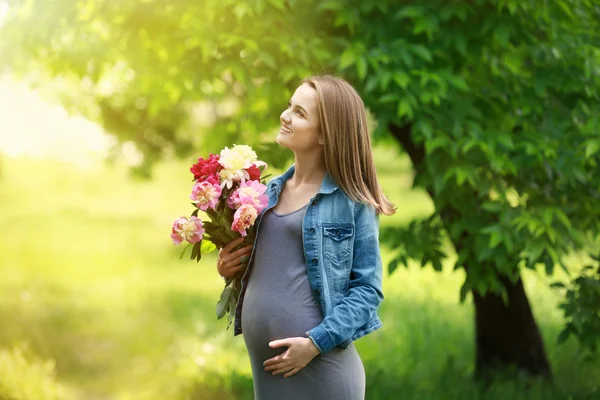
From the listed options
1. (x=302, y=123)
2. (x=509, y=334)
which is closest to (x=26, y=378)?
(x=509, y=334)

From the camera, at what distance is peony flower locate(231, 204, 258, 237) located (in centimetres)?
233

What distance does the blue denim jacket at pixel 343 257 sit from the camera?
232 centimetres

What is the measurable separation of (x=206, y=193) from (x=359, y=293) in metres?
0.53

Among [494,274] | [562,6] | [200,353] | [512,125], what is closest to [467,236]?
[494,274]

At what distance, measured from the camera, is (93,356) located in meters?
7.25

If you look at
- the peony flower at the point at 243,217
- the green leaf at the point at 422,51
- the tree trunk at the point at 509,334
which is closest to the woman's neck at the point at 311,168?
the peony flower at the point at 243,217

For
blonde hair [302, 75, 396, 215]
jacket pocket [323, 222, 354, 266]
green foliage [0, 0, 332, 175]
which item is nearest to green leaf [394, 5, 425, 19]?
green foliage [0, 0, 332, 175]

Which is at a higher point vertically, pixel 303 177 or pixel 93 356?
pixel 303 177

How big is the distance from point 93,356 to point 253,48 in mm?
4233

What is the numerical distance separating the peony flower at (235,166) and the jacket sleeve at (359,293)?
1.17 ft

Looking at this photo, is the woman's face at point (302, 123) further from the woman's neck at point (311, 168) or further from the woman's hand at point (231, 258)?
the woman's hand at point (231, 258)

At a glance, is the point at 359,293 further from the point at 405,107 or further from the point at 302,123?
the point at 405,107

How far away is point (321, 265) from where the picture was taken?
91.8 inches

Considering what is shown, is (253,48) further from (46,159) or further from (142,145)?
(46,159)
